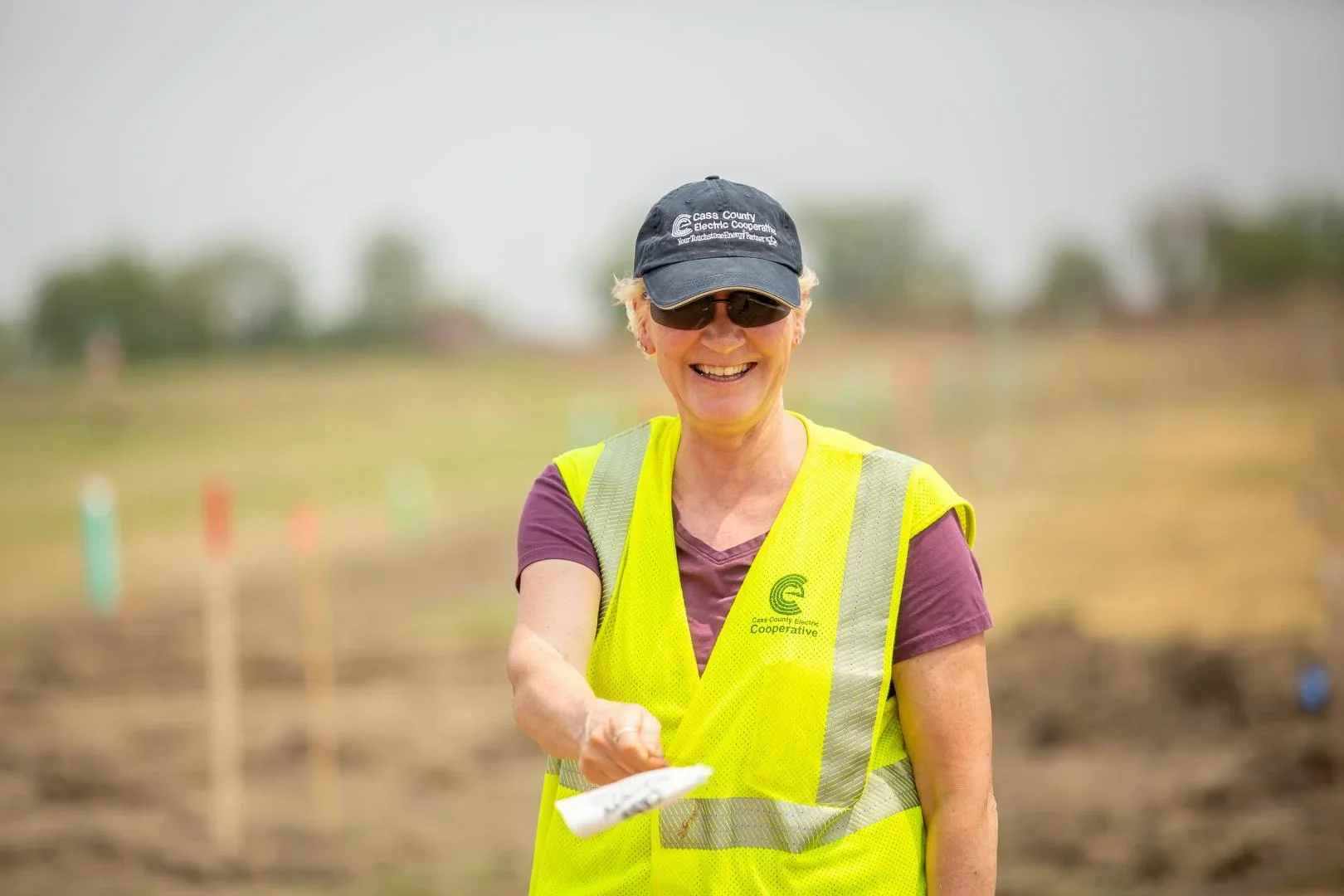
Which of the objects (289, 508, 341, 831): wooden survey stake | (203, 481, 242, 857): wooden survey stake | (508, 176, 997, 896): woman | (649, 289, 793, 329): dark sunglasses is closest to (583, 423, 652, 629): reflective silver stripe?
(508, 176, 997, 896): woman

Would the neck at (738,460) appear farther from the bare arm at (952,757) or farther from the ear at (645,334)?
the bare arm at (952,757)

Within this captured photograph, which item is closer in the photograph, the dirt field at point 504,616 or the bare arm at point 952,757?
the bare arm at point 952,757

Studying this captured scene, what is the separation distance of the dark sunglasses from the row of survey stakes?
5156 mm

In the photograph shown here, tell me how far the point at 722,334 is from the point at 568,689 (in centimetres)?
55

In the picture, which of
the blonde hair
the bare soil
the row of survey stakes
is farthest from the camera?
the row of survey stakes

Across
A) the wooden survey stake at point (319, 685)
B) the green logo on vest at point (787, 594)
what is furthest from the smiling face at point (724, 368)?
the wooden survey stake at point (319, 685)

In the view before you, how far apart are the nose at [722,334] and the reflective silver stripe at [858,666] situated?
334mm

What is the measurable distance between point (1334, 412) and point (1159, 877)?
1178 centimetres

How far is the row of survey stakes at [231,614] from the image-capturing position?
23.9ft

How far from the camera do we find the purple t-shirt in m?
1.98

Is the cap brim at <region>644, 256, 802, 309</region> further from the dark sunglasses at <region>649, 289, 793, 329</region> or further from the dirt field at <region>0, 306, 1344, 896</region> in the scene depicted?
the dirt field at <region>0, 306, 1344, 896</region>

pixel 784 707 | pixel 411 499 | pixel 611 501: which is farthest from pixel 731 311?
pixel 411 499

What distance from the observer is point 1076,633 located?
1074 cm

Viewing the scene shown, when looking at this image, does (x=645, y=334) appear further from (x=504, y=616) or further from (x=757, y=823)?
(x=504, y=616)
